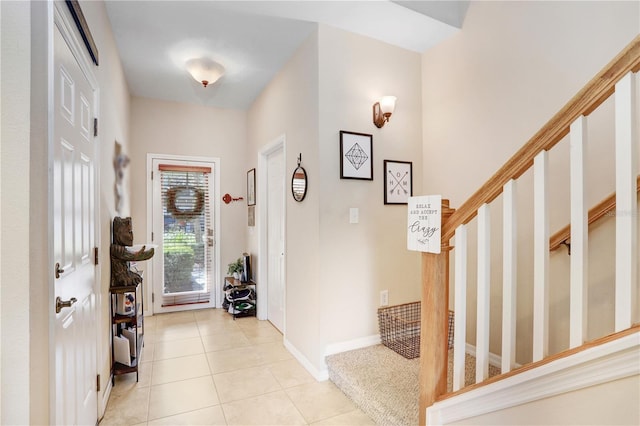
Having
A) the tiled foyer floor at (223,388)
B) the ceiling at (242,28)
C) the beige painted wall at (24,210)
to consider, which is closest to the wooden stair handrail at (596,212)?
the tiled foyer floor at (223,388)

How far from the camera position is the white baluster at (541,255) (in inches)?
42.7

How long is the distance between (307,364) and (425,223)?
5.60ft

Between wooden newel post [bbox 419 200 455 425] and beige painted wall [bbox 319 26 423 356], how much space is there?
1076 millimetres

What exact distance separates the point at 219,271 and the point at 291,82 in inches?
102

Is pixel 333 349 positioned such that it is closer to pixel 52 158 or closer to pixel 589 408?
pixel 589 408

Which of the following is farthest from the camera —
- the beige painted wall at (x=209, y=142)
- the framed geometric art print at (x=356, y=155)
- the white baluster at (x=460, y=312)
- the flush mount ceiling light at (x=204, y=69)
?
the beige painted wall at (x=209, y=142)

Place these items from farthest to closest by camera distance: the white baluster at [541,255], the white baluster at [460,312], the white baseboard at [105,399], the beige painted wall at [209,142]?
the beige painted wall at [209,142] → the white baseboard at [105,399] → the white baluster at [460,312] → the white baluster at [541,255]

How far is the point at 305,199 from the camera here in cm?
260

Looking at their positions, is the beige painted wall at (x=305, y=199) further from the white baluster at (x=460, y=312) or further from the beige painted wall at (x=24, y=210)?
the beige painted wall at (x=24, y=210)

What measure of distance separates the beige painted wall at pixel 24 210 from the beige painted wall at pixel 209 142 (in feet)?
7.51

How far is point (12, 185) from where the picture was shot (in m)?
0.89

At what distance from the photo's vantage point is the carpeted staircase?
1.77 meters

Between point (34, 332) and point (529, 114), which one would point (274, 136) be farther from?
point (34, 332)

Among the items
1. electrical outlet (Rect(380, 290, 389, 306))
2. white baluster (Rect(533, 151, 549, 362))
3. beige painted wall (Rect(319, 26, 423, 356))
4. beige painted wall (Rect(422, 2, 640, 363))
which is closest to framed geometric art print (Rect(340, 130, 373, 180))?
beige painted wall (Rect(319, 26, 423, 356))
